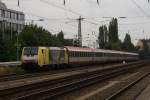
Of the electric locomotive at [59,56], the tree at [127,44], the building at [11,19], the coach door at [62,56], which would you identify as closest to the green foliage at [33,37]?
the electric locomotive at [59,56]

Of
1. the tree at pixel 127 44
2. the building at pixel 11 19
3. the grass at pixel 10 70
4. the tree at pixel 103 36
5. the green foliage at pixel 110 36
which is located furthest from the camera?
the tree at pixel 127 44

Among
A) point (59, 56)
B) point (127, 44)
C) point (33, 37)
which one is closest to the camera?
point (59, 56)

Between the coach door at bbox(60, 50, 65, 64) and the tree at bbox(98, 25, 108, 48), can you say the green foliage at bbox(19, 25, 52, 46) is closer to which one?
the coach door at bbox(60, 50, 65, 64)

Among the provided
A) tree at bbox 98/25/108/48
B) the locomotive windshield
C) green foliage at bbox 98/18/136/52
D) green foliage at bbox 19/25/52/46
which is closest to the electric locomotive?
the locomotive windshield

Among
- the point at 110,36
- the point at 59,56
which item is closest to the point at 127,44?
the point at 110,36

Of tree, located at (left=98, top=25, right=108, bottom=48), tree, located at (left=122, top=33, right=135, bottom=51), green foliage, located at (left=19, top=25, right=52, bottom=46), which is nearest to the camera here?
green foliage, located at (left=19, top=25, right=52, bottom=46)

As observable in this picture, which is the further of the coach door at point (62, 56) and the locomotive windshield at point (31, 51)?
the coach door at point (62, 56)

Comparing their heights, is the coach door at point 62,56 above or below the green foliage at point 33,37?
below

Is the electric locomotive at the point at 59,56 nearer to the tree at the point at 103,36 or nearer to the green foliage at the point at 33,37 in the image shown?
the green foliage at the point at 33,37

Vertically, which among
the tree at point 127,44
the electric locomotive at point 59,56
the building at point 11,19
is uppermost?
the building at point 11,19

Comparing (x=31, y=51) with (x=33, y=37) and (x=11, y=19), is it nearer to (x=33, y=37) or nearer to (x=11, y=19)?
(x=33, y=37)

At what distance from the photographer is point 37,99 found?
1722 centimetres

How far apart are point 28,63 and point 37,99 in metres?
24.8

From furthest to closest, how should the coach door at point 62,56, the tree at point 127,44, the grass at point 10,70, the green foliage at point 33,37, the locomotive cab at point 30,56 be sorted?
the tree at point 127,44, the green foliage at point 33,37, the coach door at point 62,56, the locomotive cab at point 30,56, the grass at point 10,70
